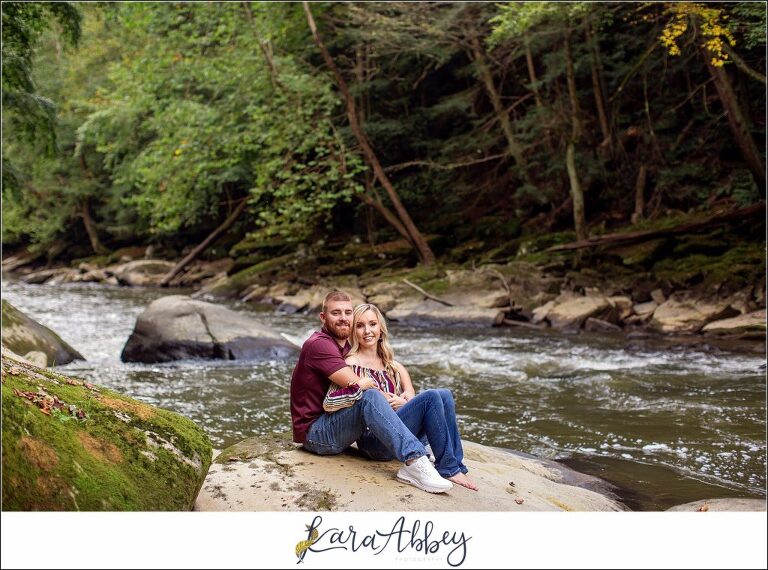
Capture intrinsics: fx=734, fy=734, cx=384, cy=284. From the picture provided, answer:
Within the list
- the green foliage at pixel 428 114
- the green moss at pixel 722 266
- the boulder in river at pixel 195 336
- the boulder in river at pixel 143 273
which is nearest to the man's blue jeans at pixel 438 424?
the boulder in river at pixel 195 336

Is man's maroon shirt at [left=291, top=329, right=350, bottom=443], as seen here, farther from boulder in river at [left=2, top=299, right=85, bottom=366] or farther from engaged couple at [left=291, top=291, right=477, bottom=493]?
boulder in river at [left=2, top=299, right=85, bottom=366]

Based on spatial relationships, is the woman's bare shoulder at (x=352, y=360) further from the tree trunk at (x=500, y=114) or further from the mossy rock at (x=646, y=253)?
the tree trunk at (x=500, y=114)

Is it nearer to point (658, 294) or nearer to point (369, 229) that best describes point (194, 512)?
point (658, 294)

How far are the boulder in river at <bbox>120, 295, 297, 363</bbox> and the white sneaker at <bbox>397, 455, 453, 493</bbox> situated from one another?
666 cm

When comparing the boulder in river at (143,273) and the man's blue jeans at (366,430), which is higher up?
the man's blue jeans at (366,430)

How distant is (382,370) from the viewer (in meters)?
4.25

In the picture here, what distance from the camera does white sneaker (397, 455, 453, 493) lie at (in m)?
3.74

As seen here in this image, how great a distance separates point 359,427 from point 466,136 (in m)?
14.9

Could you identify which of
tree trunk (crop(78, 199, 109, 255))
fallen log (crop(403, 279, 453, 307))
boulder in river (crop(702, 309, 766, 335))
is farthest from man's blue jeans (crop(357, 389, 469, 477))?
tree trunk (crop(78, 199, 109, 255))

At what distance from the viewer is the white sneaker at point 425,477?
3.74 meters

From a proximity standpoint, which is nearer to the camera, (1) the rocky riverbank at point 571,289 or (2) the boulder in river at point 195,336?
(2) the boulder in river at point 195,336

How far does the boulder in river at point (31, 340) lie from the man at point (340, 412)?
5.45 metres

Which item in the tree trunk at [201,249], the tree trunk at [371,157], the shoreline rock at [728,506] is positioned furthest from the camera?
the tree trunk at [201,249]

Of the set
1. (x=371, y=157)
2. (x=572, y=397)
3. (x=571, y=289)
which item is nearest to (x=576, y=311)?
(x=571, y=289)
